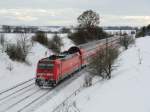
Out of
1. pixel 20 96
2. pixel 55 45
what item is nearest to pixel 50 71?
pixel 20 96

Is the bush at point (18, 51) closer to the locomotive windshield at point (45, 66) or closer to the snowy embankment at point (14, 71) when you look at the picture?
the snowy embankment at point (14, 71)

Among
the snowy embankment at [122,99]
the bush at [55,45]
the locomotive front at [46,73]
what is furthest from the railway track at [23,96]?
the bush at [55,45]

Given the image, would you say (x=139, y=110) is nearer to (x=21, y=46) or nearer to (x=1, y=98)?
(x=1, y=98)

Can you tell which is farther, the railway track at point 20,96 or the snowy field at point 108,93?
the railway track at point 20,96

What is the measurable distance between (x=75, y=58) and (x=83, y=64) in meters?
5.25

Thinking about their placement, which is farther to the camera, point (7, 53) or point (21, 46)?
point (21, 46)

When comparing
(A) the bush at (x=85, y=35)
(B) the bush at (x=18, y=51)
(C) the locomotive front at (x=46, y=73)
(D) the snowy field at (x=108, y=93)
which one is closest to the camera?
(D) the snowy field at (x=108, y=93)

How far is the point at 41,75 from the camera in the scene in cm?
2878

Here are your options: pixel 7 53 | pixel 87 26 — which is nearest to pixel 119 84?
pixel 7 53

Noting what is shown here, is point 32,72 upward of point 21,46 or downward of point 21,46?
downward

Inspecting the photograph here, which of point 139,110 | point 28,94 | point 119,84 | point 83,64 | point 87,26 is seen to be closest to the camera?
point 139,110

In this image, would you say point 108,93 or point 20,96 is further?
point 20,96

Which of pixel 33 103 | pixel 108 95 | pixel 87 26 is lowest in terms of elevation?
pixel 33 103

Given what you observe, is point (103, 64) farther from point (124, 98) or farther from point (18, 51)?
point (18, 51)
